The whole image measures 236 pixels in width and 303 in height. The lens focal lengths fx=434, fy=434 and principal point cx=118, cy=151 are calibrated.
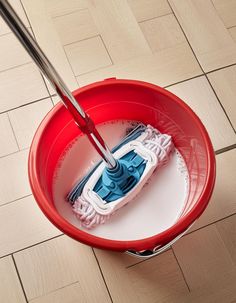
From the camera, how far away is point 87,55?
1.05 meters

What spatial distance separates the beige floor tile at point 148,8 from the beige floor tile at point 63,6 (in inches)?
5.0

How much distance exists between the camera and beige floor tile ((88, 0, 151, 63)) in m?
1.06

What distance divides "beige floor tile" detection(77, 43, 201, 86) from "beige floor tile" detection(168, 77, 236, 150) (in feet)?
0.08

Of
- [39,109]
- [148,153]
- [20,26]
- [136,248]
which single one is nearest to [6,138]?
[39,109]

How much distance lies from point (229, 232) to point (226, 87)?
13.6 inches

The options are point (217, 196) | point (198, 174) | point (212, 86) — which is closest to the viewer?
point (198, 174)

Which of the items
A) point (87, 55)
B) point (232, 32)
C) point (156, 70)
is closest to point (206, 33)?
point (232, 32)

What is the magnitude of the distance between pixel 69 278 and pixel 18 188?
0.22 metres

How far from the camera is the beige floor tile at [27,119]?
0.97m

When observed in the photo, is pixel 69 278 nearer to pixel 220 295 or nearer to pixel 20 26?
pixel 220 295

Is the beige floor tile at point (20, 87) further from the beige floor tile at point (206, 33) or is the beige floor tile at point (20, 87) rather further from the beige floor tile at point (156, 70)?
the beige floor tile at point (206, 33)

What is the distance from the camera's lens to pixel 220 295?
2.80 ft

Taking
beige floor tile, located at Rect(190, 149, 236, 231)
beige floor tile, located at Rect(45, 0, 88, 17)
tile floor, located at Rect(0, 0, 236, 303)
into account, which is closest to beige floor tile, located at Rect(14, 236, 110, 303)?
tile floor, located at Rect(0, 0, 236, 303)

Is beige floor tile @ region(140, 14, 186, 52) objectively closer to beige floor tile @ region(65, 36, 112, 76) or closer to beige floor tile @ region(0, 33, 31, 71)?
beige floor tile @ region(65, 36, 112, 76)
